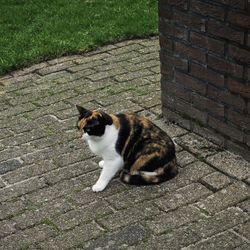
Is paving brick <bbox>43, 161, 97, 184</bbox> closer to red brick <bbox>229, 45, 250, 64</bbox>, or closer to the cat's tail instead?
the cat's tail

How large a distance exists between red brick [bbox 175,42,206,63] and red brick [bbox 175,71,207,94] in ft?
0.64

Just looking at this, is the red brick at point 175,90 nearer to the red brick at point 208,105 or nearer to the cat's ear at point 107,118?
the red brick at point 208,105

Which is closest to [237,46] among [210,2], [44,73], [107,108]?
[210,2]

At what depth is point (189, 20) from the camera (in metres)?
5.18

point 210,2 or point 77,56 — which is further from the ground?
point 210,2

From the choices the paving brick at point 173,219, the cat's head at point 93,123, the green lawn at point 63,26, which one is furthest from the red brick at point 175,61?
the green lawn at point 63,26

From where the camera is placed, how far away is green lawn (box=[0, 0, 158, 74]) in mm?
7746

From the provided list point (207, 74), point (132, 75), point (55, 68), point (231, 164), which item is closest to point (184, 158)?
point (231, 164)

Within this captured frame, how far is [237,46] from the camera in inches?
187

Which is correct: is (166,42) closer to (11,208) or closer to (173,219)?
(173,219)

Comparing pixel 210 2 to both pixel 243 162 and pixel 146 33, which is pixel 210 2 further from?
pixel 146 33

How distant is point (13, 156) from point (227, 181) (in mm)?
1844

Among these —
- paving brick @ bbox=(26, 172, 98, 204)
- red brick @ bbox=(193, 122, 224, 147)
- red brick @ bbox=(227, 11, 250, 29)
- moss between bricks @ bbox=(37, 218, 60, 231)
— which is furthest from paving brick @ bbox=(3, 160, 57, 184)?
red brick @ bbox=(227, 11, 250, 29)

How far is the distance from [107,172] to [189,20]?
1.46 meters
